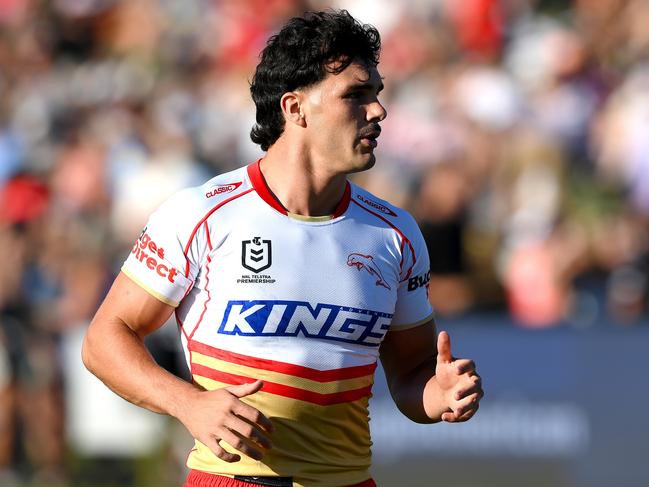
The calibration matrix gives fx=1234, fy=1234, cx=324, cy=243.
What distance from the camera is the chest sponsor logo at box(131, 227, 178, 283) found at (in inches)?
178

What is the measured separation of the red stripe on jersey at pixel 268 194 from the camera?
4.68 m

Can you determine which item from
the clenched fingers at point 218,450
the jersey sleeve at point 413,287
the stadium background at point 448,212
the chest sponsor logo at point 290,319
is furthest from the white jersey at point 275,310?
the stadium background at point 448,212

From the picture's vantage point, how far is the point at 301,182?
474 cm

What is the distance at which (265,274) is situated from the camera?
4.54 m

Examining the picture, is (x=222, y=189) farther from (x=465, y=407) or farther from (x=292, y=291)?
(x=465, y=407)

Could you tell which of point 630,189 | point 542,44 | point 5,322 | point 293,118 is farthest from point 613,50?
point 293,118

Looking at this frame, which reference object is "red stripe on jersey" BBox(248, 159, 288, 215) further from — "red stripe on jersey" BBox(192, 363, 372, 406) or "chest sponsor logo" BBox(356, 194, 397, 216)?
"red stripe on jersey" BBox(192, 363, 372, 406)

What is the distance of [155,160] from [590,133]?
4031mm

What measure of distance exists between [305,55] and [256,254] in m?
0.80

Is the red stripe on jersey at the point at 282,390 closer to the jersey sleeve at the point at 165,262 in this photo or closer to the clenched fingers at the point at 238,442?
the jersey sleeve at the point at 165,262

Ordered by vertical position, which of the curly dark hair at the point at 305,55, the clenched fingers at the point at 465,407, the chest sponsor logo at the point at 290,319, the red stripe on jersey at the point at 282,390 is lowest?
the red stripe on jersey at the point at 282,390

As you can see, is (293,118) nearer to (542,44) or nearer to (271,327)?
(271,327)

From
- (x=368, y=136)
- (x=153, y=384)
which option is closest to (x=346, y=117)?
(x=368, y=136)

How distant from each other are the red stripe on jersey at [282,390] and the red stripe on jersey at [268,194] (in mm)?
649
